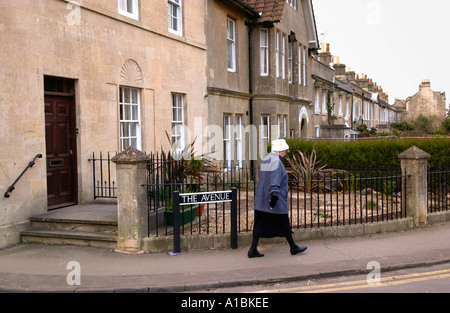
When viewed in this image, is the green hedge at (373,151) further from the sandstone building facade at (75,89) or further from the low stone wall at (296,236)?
the sandstone building facade at (75,89)

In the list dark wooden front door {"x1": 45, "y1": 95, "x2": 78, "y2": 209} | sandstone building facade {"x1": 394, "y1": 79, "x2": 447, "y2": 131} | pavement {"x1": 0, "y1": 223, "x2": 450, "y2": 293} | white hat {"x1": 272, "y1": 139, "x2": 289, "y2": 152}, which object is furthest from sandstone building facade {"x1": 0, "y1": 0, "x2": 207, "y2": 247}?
sandstone building facade {"x1": 394, "y1": 79, "x2": 447, "y2": 131}

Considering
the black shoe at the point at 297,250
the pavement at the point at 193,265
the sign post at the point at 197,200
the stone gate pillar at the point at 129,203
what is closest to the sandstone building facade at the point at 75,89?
the pavement at the point at 193,265

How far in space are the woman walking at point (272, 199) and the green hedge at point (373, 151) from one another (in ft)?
26.0

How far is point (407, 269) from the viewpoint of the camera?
7.20m

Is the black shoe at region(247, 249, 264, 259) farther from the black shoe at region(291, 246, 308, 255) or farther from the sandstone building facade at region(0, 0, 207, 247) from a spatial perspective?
the sandstone building facade at region(0, 0, 207, 247)

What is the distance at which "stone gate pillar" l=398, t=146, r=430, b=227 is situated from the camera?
9.98 m

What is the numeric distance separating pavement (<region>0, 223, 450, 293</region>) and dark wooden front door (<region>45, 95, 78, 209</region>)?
1.79 metres

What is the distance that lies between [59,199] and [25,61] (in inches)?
120

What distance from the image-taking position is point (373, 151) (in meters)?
15.4

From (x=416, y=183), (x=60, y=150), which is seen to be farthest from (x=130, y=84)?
(x=416, y=183)

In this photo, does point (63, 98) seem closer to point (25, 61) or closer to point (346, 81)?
point (25, 61)

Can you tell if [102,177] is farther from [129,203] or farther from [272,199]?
[272,199]

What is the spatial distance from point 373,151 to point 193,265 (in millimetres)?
10168

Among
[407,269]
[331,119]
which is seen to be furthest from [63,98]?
[331,119]
